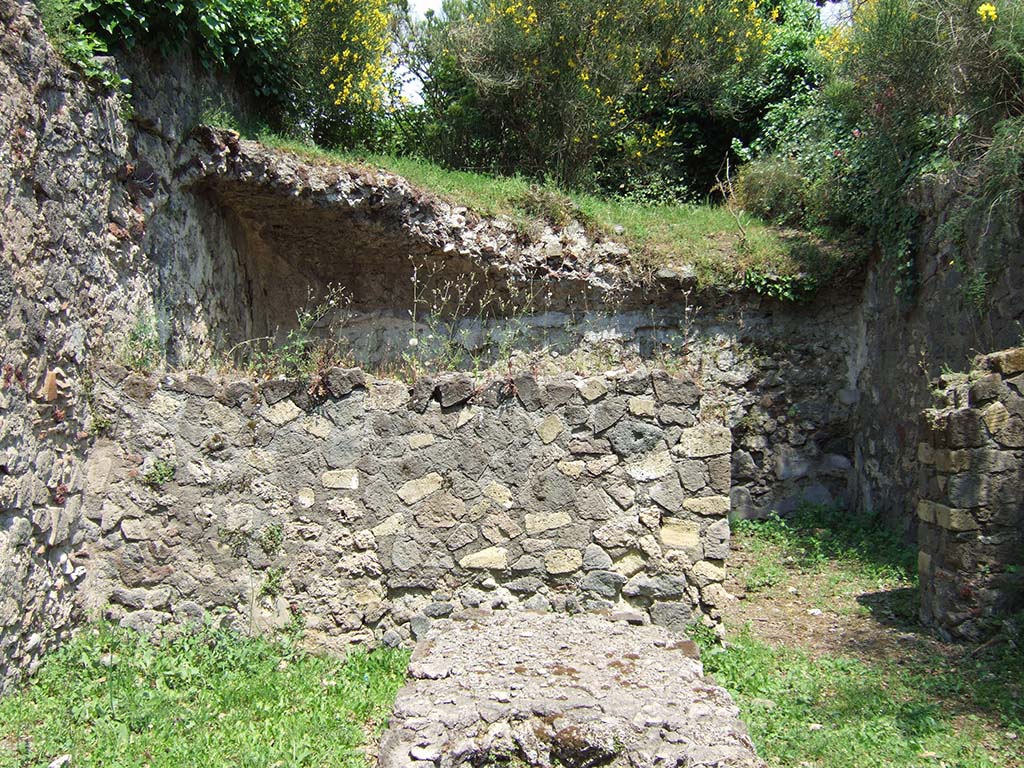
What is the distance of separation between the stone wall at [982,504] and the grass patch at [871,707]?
36cm

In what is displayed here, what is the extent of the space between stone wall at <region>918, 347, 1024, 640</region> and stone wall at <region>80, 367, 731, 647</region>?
4.81 feet

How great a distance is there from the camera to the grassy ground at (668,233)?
8.56 m

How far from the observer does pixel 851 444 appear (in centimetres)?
862

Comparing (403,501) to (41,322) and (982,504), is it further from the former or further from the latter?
(982,504)

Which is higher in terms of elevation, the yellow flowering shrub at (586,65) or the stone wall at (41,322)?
the yellow flowering shrub at (586,65)

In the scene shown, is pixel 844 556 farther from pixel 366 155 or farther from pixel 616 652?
pixel 366 155

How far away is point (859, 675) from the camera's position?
Result: 15.4ft

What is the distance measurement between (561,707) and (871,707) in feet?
5.81

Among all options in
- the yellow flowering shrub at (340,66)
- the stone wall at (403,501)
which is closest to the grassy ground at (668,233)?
the yellow flowering shrub at (340,66)

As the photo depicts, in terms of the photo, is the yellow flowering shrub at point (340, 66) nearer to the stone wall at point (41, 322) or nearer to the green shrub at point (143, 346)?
the green shrub at point (143, 346)

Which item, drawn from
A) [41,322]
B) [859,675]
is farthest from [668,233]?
[41,322]

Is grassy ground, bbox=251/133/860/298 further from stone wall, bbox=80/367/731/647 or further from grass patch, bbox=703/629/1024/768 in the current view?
grass patch, bbox=703/629/1024/768

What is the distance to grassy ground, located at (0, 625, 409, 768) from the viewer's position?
12.0ft

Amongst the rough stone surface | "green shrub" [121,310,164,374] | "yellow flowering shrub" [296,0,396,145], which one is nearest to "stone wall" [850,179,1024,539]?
the rough stone surface
